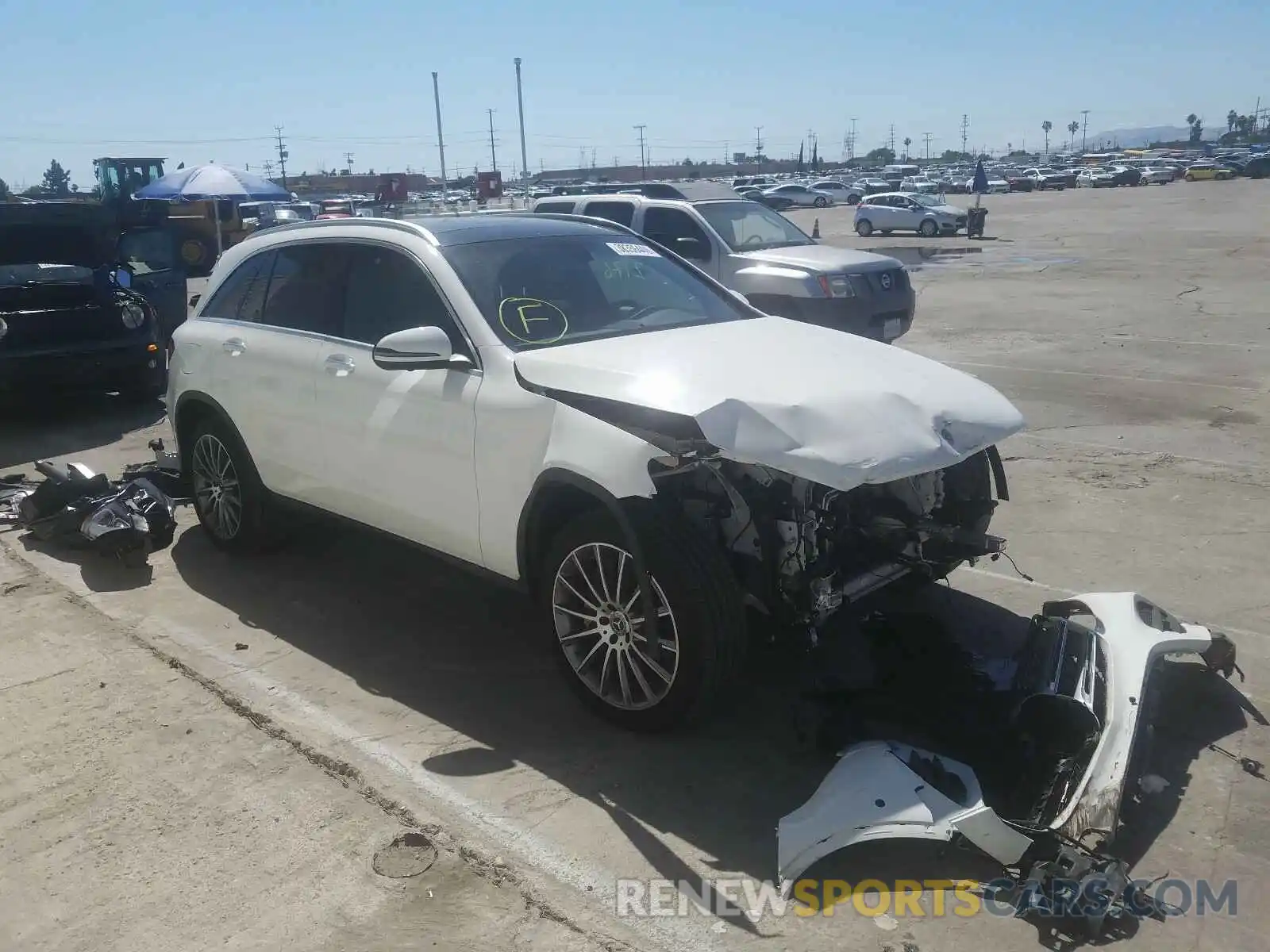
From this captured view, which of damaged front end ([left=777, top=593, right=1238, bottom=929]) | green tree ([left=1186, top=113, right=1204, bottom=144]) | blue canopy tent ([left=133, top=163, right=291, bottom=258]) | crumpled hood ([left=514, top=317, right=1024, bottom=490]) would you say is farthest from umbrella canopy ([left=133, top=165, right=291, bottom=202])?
green tree ([left=1186, top=113, right=1204, bottom=144])

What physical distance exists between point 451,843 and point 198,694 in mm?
1682

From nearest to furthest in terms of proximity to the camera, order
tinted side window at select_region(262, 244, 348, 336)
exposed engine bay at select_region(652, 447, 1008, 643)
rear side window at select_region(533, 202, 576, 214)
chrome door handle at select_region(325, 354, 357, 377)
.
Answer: exposed engine bay at select_region(652, 447, 1008, 643)
chrome door handle at select_region(325, 354, 357, 377)
tinted side window at select_region(262, 244, 348, 336)
rear side window at select_region(533, 202, 576, 214)

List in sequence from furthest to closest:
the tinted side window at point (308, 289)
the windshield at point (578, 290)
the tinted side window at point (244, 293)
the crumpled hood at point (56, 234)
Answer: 1. the crumpled hood at point (56, 234)
2. the tinted side window at point (244, 293)
3. the tinted side window at point (308, 289)
4. the windshield at point (578, 290)

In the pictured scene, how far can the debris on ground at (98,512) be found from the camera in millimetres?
6109

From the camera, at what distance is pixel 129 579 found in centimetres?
600

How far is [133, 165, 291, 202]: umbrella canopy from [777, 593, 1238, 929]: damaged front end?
19.8 meters

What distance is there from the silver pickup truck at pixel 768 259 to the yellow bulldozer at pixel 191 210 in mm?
4972

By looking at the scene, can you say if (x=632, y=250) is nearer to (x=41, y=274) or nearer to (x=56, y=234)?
(x=41, y=274)

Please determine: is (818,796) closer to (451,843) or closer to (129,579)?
(451,843)

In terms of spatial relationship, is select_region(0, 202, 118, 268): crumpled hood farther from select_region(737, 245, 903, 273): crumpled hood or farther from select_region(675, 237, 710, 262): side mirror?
select_region(737, 245, 903, 273): crumpled hood

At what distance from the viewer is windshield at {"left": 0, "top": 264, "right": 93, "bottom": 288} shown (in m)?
9.81

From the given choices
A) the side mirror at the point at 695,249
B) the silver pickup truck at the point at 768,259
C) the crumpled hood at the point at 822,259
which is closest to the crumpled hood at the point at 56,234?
the silver pickup truck at the point at 768,259

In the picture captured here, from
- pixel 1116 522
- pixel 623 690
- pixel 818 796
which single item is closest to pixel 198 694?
pixel 623 690

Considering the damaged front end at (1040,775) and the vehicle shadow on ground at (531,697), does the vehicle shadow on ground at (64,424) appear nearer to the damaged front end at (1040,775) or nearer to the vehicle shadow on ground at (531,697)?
the vehicle shadow on ground at (531,697)
